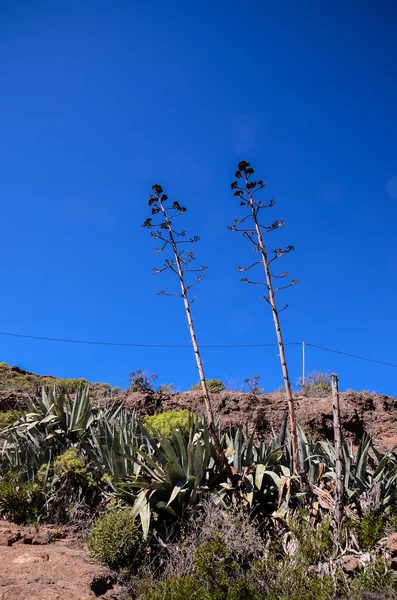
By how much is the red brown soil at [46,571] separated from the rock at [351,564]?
2.29 metres

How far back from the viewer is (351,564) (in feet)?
16.1

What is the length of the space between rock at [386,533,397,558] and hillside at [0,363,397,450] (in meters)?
5.03

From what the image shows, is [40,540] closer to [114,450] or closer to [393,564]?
[114,450]

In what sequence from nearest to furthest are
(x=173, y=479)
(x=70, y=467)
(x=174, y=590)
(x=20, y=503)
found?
(x=174, y=590), (x=173, y=479), (x=20, y=503), (x=70, y=467)

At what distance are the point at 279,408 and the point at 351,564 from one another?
6487mm

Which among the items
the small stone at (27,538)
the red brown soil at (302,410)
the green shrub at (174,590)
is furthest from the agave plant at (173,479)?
the red brown soil at (302,410)

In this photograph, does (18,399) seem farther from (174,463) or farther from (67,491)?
(174,463)

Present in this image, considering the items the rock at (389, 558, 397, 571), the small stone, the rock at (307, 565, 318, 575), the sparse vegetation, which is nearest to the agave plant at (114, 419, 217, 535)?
the sparse vegetation

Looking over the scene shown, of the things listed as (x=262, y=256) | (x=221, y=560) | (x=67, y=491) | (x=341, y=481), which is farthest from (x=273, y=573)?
(x=262, y=256)

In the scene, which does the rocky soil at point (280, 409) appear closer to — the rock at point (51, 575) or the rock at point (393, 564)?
the rock at point (51, 575)

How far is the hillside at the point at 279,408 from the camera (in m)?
10.5

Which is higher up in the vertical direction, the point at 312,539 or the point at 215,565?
the point at 312,539

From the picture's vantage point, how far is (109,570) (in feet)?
16.8

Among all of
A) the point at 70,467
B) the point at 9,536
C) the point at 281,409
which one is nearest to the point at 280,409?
the point at 281,409
